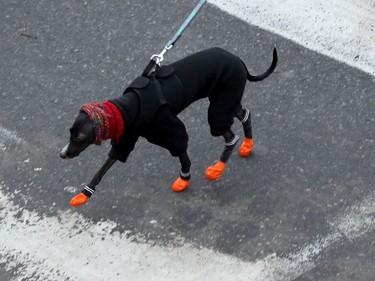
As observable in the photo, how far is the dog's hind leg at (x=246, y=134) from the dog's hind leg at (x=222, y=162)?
17 centimetres

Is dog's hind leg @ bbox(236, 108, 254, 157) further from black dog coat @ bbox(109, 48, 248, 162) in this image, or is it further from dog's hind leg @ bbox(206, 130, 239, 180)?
black dog coat @ bbox(109, 48, 248, 162)

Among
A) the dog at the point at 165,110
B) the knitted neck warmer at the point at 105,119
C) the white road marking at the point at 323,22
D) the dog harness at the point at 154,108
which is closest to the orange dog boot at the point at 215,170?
the dog at the point at 165,110

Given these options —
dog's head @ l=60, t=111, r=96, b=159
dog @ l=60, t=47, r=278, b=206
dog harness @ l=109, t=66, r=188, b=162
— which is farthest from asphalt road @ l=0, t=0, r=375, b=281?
dog's head @ l=60, t=111, r=96, b=159

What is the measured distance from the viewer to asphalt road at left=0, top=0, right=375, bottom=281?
19.0ft

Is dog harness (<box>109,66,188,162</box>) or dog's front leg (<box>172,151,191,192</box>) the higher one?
dog harness (<box>109,66,188,162</box>)

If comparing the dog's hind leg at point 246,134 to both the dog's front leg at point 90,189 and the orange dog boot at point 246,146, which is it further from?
the dog's front leg at point 90,189

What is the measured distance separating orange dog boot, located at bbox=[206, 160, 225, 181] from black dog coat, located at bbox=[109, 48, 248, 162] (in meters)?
0.37

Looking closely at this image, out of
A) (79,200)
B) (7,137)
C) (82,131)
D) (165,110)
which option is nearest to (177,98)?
(165,110)

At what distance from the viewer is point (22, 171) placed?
20.4 feet

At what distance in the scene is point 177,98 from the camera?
5355 millimetres

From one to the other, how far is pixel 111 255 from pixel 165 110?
1.12 meters

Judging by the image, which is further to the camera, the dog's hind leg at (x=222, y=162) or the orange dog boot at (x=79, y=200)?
the dog's hind leg at (x=222, y=162)

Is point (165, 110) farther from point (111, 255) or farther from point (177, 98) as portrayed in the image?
point (111, 255)

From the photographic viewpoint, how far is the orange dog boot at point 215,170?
6133mm
